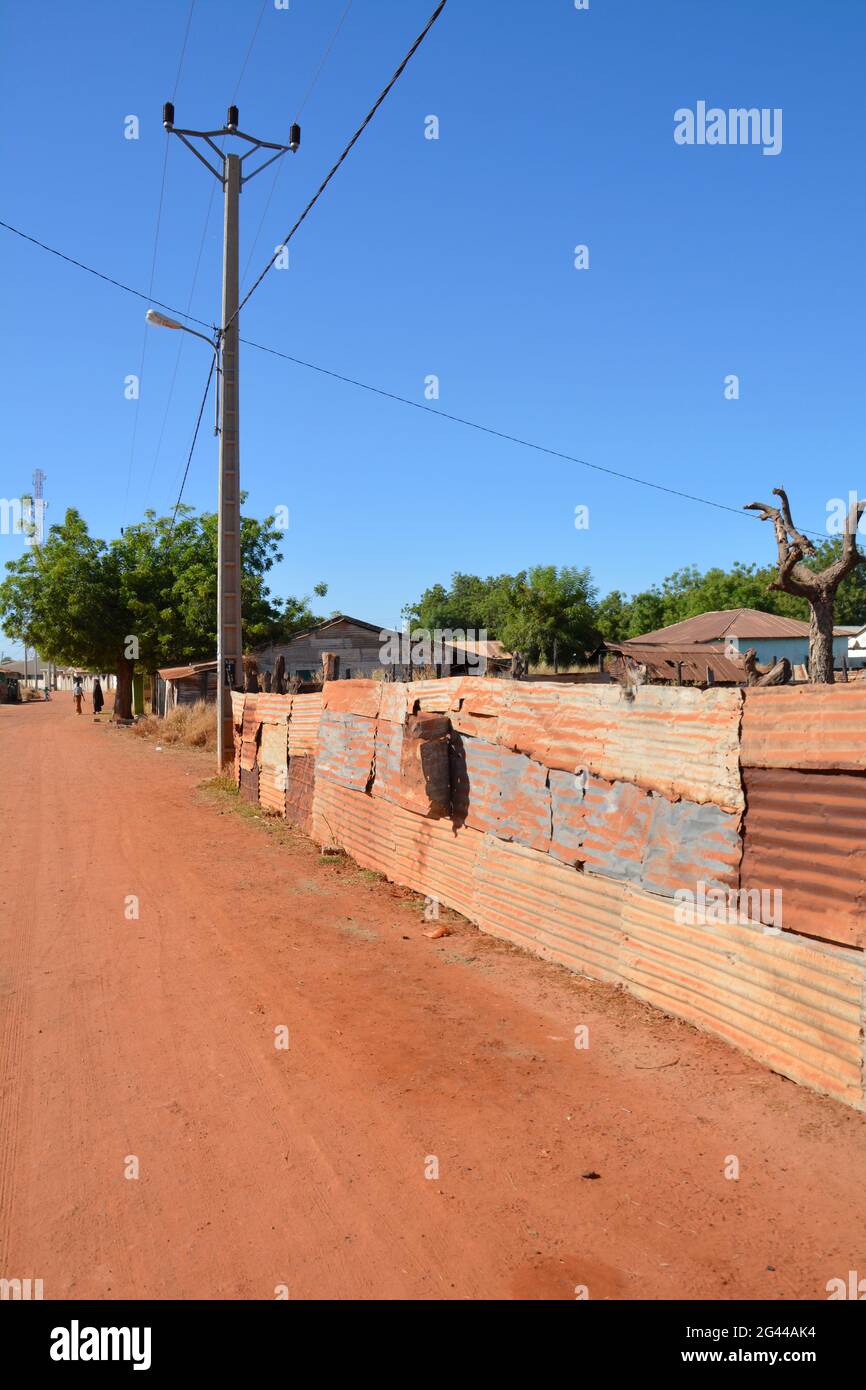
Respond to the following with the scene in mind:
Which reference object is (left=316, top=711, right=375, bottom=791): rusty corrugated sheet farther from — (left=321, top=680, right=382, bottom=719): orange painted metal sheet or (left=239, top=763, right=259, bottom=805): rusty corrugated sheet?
(left=239, top=763, right=259, bottom=805): rusty corrugated sheet

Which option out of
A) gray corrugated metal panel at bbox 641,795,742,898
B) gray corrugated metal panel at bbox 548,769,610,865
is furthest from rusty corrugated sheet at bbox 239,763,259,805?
gray corrugated metal panel at bbox 641,795,742,898

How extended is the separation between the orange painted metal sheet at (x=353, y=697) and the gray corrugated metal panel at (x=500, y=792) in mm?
1824

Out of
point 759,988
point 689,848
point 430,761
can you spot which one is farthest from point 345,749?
point 759,988

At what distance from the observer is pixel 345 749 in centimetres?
945

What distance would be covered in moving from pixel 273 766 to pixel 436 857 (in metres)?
5.48

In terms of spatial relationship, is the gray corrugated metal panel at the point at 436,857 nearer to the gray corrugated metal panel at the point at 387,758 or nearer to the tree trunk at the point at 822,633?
the gray corrugated metal panel at the point at 387,758

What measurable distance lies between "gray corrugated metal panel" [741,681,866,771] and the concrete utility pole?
12903mm

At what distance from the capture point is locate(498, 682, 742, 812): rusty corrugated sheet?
4521mm
